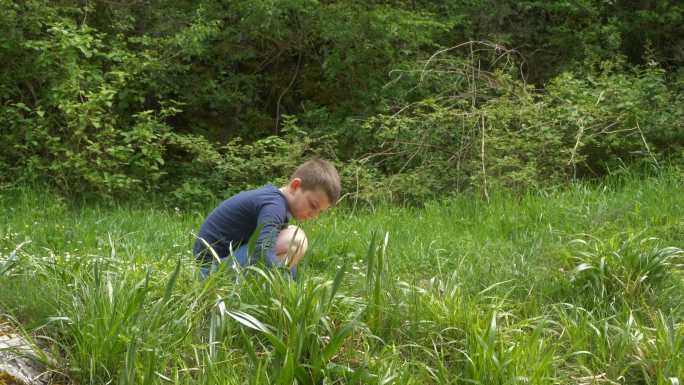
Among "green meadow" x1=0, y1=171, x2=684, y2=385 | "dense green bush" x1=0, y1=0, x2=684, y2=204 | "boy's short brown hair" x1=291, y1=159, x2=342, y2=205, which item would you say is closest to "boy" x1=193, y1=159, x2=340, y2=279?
"boy's short brown hair" x1=291, y1=159, x2=342, y2=205

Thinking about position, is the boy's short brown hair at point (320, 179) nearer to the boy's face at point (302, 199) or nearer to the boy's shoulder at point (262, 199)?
the boy's face at point (302, 199)

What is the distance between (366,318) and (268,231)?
30.0 inches

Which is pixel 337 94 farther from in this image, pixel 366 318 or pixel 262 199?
pixel 366 318

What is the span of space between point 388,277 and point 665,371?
1.30 m

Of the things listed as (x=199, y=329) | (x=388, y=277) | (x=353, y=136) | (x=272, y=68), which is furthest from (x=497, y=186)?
(x=272, y=68)

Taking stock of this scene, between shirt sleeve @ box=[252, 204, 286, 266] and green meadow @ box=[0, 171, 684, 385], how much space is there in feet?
0.62

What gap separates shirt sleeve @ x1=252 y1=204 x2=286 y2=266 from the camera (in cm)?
377

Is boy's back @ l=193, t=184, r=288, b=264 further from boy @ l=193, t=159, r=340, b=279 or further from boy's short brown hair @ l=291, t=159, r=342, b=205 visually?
boy's short brown hair @ l=291, t=159, r=342, b=205

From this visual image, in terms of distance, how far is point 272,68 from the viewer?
1169 centimetres

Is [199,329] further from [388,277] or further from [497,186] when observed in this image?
[497,186]

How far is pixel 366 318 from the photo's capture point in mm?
3607

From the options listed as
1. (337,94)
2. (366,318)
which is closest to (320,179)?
(366,318)

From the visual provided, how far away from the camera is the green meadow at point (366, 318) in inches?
123

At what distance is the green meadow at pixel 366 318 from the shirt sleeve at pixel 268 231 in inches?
7.4
